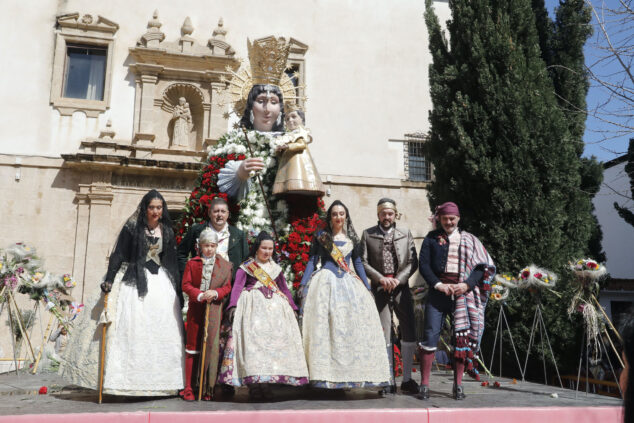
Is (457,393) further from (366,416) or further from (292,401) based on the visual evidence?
(292,401)

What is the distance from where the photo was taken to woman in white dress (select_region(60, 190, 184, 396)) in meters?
4.59

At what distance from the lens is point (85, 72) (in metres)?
15.2

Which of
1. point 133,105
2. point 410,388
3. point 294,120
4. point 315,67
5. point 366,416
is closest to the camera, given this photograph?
point 366,416

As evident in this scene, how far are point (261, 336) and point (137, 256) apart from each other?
1312 millimetres

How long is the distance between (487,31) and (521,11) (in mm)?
778

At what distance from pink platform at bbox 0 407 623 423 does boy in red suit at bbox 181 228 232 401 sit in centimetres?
73

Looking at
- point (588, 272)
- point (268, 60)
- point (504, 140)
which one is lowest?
point (588, 272)

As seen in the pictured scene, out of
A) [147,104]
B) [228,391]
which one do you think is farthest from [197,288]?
[147,104]

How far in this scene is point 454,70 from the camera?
1034cm

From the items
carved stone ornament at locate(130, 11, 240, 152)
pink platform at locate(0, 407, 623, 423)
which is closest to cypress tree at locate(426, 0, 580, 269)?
pink platform at locate(0, 407, 623, 423)

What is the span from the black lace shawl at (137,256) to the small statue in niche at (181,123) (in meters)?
10.1

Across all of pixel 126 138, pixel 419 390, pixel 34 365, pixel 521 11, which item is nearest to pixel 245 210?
pixel 419 390

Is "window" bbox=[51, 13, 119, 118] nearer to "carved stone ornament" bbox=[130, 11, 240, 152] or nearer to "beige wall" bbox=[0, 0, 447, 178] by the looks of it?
"beige wall" bbox=[0, 0, 447, 178]

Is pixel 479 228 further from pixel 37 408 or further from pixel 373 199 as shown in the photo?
pixel 37 408
